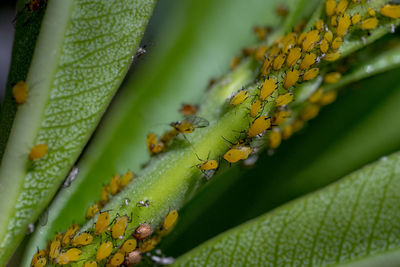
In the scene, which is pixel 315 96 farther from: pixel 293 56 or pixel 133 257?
pixel 133 257

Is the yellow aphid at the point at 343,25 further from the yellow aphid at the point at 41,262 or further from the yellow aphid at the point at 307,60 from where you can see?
the yellow aphid at the point at 41,262

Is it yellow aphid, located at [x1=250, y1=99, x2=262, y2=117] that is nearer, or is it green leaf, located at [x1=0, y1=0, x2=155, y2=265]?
green leaf, located at [x1=0, y1=0, x2=155, y2=265]

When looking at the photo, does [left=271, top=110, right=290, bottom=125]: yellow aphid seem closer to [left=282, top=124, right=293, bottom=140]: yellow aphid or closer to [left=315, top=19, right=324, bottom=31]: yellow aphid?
[left=282, top=124, right=293, bottom=140]: yellow aphid

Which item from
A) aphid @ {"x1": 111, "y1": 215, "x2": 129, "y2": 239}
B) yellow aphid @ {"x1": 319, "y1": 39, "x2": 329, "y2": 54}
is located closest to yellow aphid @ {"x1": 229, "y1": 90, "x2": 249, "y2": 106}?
yellow aphid @ {"x1": 319, "y1": 39, "x2": 329, "y2": 54}

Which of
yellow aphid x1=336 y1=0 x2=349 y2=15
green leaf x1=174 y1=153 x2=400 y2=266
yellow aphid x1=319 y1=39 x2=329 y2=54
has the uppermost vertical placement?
yellow aphid x1=336 y1=0 x2=349 y2=15

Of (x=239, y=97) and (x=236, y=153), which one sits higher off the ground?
(x=239, y=97)

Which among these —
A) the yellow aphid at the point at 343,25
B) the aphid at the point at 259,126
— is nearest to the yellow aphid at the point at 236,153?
the aphid at the point at 259,126

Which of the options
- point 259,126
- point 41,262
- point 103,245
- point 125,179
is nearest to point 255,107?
point 259,126
